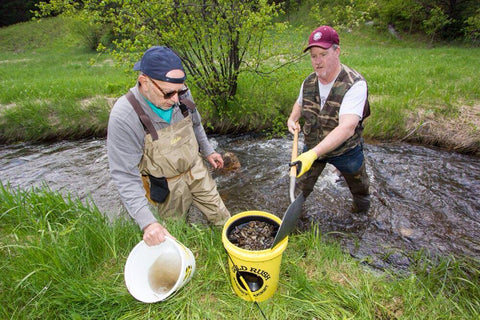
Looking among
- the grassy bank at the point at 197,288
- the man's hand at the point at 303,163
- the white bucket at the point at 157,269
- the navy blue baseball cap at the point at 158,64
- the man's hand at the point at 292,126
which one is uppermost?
the navy blue baseball cap at the point at 158,64

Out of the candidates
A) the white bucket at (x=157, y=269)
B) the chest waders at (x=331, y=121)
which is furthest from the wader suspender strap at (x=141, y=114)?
the chest waders at (x=331, y=121)

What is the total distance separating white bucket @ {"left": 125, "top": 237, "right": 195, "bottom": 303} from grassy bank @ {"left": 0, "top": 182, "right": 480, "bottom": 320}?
0.12 metres

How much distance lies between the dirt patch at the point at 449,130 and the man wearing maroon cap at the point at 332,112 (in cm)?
320

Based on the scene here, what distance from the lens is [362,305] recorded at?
1.93m

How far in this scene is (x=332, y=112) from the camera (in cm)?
286

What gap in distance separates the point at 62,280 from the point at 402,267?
3.36 meters

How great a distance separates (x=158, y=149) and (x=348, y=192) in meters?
3.40

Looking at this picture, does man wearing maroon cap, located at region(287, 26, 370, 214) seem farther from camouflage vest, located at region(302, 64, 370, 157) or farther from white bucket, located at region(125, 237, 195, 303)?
white bucket, located at region(125, 237, 195, 303)

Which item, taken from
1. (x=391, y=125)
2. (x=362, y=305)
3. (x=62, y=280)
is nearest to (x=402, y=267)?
(x=362, y=305)

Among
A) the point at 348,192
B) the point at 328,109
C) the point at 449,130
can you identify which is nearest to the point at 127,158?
the point at 328,109

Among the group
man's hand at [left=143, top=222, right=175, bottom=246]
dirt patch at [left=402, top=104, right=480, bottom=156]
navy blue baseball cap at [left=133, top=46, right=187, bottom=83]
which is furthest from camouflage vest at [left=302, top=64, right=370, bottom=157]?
dirt patch at [left=402, top=104, right=480, bottom=156]

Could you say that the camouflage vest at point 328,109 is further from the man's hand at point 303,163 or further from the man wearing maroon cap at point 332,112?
the man's hand at point 303,163

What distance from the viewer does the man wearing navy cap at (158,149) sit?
1.98 m

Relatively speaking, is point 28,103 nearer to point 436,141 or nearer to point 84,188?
point 84,188
